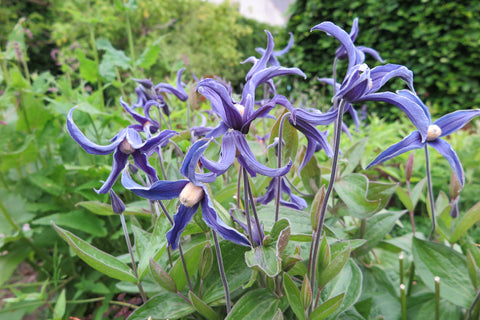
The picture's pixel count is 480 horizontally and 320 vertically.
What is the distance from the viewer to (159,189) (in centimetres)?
51

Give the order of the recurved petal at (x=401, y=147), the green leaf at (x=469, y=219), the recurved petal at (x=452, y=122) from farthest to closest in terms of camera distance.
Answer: the green leaf at (x=469, y=219)
the recurved petal at (x=452, y=122)
the recurved petal at (x=401, y=147)

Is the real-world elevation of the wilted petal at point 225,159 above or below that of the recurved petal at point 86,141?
below

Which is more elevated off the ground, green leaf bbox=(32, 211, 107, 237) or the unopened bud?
the unopened bud

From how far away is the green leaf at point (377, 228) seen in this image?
928 millimetres

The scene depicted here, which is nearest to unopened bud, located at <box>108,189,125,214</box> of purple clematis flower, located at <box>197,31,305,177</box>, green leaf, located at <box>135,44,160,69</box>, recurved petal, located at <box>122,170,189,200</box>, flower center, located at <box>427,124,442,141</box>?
recurved petal, located at <box>122,170,189,200</box>

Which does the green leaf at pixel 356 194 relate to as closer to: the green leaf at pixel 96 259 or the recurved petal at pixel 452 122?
the recurved petal at pixel 452 122

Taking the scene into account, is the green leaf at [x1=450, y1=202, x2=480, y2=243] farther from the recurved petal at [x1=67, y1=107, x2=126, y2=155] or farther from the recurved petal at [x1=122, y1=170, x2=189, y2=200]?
the recurved petal at [x1=67, y1=107, x2=126, y2=155]

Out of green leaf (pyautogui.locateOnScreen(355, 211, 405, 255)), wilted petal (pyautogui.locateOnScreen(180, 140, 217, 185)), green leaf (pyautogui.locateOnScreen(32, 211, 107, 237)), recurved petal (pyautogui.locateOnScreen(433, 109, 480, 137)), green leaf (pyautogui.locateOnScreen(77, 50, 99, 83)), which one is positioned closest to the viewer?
wilted petal (pyautogui.locateOnScreen(180, 140, 217, 185))

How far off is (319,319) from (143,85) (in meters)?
0.82

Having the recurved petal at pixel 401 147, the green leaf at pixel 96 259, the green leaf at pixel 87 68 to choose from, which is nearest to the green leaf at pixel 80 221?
the green leaf at pixel 96 259


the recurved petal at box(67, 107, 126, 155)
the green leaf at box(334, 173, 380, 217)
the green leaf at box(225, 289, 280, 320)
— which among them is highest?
the recurved petal at box(67, 107, 126, 155)

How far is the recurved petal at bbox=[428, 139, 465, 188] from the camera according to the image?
630 millimetres

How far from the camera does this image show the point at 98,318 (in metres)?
1.06

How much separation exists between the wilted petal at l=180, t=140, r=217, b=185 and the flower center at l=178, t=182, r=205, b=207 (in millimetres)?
19
